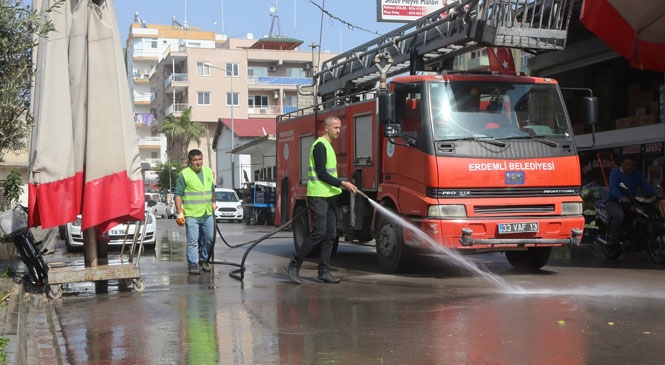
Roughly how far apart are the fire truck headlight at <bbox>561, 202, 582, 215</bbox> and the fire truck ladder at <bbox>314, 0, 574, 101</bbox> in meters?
2.29

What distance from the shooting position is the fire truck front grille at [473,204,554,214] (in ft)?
32.5

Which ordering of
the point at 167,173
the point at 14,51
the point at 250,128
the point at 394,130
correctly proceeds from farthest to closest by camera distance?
the point at 167,173 < the point at 250,128 < the point at 394,130 < the point at 14,51

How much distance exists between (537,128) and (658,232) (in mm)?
3240

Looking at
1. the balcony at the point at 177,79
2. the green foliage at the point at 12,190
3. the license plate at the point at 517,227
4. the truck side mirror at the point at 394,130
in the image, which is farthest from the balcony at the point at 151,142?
the license plate at the point at 517,227

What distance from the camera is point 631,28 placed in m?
13.4

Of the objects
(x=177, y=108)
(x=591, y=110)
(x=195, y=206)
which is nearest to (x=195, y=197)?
(x=195, y=206)

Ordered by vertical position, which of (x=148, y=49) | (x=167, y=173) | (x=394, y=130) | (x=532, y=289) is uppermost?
(x=148, y=49)

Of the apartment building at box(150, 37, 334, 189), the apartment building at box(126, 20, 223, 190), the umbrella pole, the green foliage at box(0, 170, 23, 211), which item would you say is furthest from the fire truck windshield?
the apartment building at box(126, 20, 223, 190)

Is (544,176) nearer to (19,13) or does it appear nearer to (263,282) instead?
(263,282)

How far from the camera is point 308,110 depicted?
14102 millimetres

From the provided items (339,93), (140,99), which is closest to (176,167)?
(140,99)

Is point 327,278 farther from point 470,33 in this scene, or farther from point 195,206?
point 470,33

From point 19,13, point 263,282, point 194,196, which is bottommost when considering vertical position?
point 263,282

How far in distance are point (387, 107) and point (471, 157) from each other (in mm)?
1299
